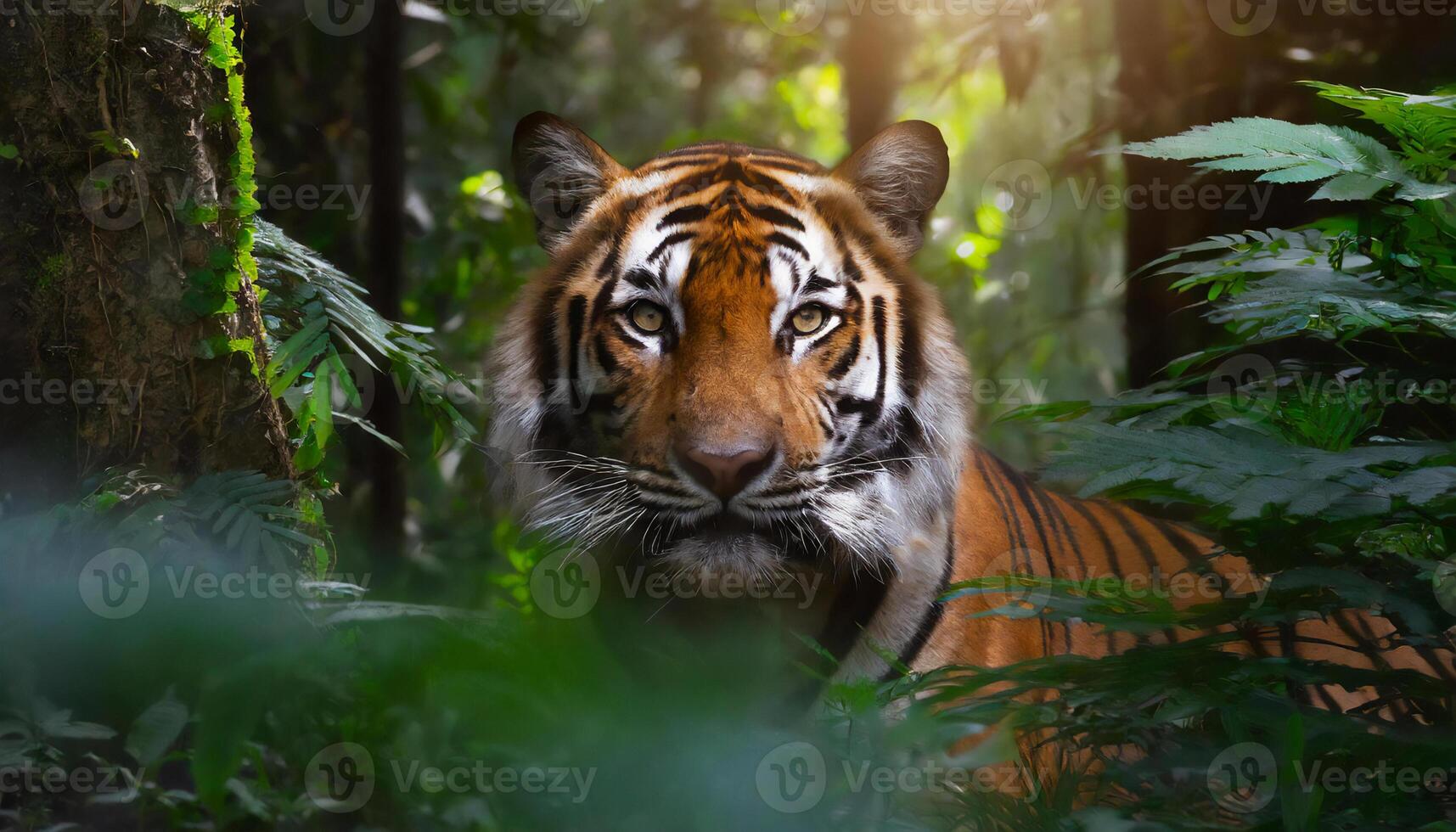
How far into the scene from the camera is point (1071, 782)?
140 centimetres

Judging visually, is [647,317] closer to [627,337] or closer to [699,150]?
[627,337]

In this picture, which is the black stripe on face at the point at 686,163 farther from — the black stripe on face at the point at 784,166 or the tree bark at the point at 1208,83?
the tree bark at the point at 1208,83

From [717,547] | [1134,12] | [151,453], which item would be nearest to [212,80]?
[151,453]

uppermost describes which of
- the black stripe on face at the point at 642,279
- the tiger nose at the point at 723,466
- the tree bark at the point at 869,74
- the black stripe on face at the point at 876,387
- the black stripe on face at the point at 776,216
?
the tree bark at the point at 869,74

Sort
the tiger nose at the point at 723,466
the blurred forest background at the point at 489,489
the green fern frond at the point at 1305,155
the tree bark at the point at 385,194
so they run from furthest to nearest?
the tree bark at the point at 385,194
the tiger nose at the point at 723,466
the green fern frond at the point at 1305,155
the blurred forest background at the point at 489,489

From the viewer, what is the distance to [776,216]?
2607 mm

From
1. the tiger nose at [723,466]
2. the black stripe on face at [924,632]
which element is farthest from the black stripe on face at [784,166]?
the black stripe on face at [924,632]

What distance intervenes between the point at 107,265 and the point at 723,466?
116 cm

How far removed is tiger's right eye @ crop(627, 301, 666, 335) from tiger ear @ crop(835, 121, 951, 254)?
0.65 metres

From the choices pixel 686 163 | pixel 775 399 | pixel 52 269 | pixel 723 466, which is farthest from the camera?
pixel 686 163

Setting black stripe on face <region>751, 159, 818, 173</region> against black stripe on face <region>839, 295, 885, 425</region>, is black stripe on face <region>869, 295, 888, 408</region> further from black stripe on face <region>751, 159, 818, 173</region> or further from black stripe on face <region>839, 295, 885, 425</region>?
black stripe on face <region>751, 159, 818, 173</region>

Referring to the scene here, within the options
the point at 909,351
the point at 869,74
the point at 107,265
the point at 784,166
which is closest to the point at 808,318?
the point at 909,351

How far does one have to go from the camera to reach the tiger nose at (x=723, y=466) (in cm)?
215

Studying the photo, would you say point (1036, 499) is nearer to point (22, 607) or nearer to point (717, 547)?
point (717, 547)
